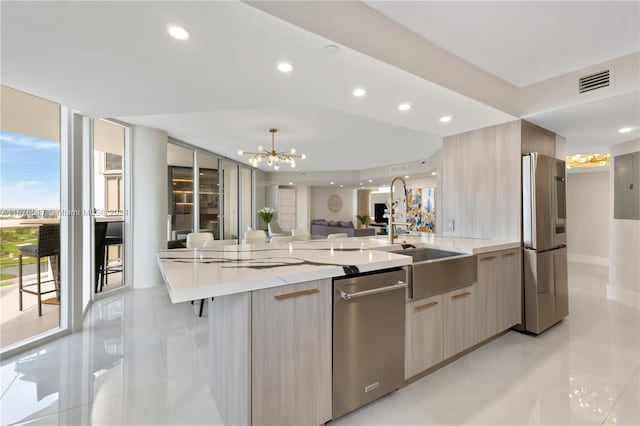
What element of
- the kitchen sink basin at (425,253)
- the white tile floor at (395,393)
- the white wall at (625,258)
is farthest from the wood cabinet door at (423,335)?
the white wall at (625,258)

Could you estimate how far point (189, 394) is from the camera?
6.05 ft

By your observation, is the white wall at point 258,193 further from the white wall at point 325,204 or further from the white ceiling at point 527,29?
the white ceiling at point 527,29

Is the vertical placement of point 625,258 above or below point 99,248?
below

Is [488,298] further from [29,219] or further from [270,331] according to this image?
[29,219]

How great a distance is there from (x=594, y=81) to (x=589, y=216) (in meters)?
5.80

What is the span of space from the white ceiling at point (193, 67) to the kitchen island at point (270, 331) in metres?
1.32

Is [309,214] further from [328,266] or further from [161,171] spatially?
[328,266]

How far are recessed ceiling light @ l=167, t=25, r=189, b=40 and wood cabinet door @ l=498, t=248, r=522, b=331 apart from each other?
3070mm

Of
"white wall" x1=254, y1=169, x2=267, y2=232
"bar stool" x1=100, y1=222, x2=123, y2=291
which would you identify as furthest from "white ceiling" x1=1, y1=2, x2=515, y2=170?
"white wall" x1=254, y1=169, x2=267, y2=232

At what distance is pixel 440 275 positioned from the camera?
6.59 ft

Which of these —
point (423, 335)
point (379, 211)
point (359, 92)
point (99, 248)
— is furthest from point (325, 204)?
point (423, 335)

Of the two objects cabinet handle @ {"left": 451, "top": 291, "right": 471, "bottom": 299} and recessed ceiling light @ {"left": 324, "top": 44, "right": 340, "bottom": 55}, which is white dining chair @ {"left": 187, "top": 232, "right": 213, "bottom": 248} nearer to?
recessed ceiling light @ {"left": 324, "top": 44, "right": 340, "bottom": 55}

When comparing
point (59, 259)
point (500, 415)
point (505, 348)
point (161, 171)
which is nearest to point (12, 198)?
point (59, 259)

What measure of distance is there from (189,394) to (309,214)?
10054 mm
